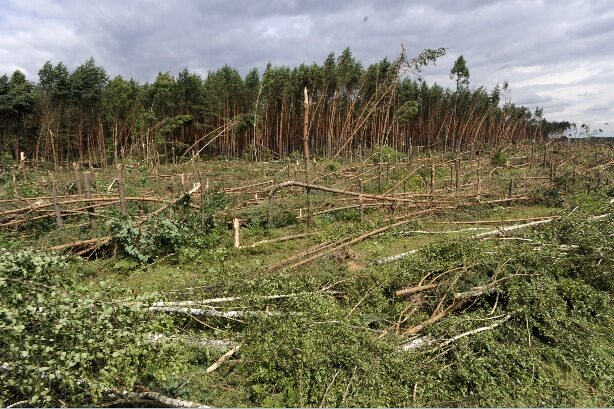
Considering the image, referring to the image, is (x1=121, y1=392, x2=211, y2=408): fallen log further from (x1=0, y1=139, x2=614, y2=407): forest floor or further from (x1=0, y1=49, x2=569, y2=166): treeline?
(x1=0, y1=49, x2=569, y2=166): treeline

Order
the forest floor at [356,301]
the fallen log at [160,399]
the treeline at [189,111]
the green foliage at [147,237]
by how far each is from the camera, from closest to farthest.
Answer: the fallen log at [160,399] < the forest floor at [356,301] < the green foliage at [147,237] < the treeline at [189,111]

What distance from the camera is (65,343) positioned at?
9.12ft

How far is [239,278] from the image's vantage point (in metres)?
5.28

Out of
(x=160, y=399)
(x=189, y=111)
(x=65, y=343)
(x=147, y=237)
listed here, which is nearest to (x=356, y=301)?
(x=160, y=399)

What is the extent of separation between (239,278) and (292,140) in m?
31.1

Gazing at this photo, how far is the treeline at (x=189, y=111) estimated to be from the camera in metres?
26.1

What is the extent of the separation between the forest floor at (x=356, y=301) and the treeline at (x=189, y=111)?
15591 mm

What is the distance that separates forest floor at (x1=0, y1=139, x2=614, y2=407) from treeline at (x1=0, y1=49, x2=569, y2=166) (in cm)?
1559

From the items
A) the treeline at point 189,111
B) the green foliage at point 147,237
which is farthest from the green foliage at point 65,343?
the treeline at point 189,111

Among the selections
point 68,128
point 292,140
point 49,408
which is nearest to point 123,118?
point 68,128

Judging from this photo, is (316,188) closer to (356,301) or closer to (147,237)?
(147,237)

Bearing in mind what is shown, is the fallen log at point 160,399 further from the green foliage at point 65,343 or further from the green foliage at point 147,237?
the green foliage at point 147,237

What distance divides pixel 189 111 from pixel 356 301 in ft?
99.8

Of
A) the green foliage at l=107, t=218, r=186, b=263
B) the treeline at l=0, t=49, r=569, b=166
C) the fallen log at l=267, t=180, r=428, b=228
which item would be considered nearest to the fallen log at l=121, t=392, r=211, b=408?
Result: the green foliage at l=107, t=218, r=186, b=263
